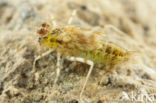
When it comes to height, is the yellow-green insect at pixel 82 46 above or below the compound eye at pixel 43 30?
below

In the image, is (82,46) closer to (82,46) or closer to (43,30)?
(82,46)

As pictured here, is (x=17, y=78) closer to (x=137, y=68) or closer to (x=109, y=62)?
(x=109, y=62)

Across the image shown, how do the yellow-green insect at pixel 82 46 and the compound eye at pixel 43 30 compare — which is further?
the compound eye at pixel 43 30

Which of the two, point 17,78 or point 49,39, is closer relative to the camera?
point 17,78

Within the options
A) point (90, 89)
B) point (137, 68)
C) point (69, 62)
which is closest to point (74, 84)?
point (90, 89)

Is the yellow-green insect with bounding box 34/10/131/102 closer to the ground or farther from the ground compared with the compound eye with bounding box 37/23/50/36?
closer to the ground

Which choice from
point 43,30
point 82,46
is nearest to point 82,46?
point 82,46

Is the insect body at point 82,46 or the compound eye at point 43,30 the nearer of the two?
the insect body at point 82,46
